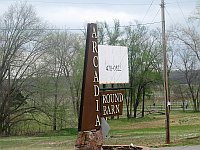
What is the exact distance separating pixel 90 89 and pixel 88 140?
3.75ft

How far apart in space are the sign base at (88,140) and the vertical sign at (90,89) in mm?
122

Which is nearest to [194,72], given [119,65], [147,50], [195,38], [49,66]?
[147,50]

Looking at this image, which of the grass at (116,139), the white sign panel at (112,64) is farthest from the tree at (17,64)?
the white sign panel at (112,64)

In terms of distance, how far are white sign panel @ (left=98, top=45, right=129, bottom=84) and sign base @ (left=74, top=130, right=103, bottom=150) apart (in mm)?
1562

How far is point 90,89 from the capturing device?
9414 millimetres

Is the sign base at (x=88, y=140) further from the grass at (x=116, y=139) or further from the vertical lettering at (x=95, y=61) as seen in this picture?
the grass at (x=116, y=139)

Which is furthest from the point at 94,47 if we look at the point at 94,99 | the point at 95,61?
the point at 94,99

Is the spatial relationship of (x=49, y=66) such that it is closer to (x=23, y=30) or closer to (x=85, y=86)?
(x=23, y=30)

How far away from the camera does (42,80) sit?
40469 mm

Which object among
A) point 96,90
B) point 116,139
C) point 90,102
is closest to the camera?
point 90,102

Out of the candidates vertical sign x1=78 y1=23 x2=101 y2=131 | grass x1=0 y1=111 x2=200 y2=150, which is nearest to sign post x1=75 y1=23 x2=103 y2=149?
vertical sign x1=78 y1=23 x2=101 y2=131

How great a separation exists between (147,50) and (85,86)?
4854 centimetres

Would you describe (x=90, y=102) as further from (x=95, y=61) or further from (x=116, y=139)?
(x=116, y=139)

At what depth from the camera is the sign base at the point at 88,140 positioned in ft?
30.3
